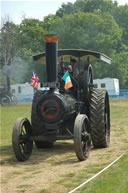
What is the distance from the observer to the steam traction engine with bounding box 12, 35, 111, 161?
6219mm

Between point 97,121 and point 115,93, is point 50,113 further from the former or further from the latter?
point 115,93

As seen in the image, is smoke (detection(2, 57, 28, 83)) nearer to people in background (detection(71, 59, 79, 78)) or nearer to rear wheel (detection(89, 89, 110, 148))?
people in background (detection(71, 59, 79, 78))

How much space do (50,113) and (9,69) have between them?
34.6 m

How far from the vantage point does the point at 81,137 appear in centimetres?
623

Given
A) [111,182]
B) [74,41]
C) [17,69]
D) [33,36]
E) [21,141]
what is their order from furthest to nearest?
[33,36]
[74,41]
[17,69]
[21,141]
[111,182]

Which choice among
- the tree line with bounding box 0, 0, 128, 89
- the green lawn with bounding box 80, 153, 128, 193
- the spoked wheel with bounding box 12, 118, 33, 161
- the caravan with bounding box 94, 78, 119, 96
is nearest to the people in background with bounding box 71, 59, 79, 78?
the spoked wheel with bounding box 12, 118, 33, 161

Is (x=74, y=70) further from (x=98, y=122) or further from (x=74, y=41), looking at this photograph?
(x=74, y=41)

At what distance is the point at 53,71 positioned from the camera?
20.5 ft

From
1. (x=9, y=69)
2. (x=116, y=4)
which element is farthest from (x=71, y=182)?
(x=116, y=4)

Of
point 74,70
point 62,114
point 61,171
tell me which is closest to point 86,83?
point 74,70

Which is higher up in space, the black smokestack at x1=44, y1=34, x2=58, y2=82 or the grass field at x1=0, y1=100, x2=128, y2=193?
the black smokestack at x1=44, y1=34, x2=58, y2=82

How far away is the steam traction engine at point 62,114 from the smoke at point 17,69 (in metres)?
32.7

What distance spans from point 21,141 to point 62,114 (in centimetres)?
92

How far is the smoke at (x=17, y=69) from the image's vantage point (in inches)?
1590
